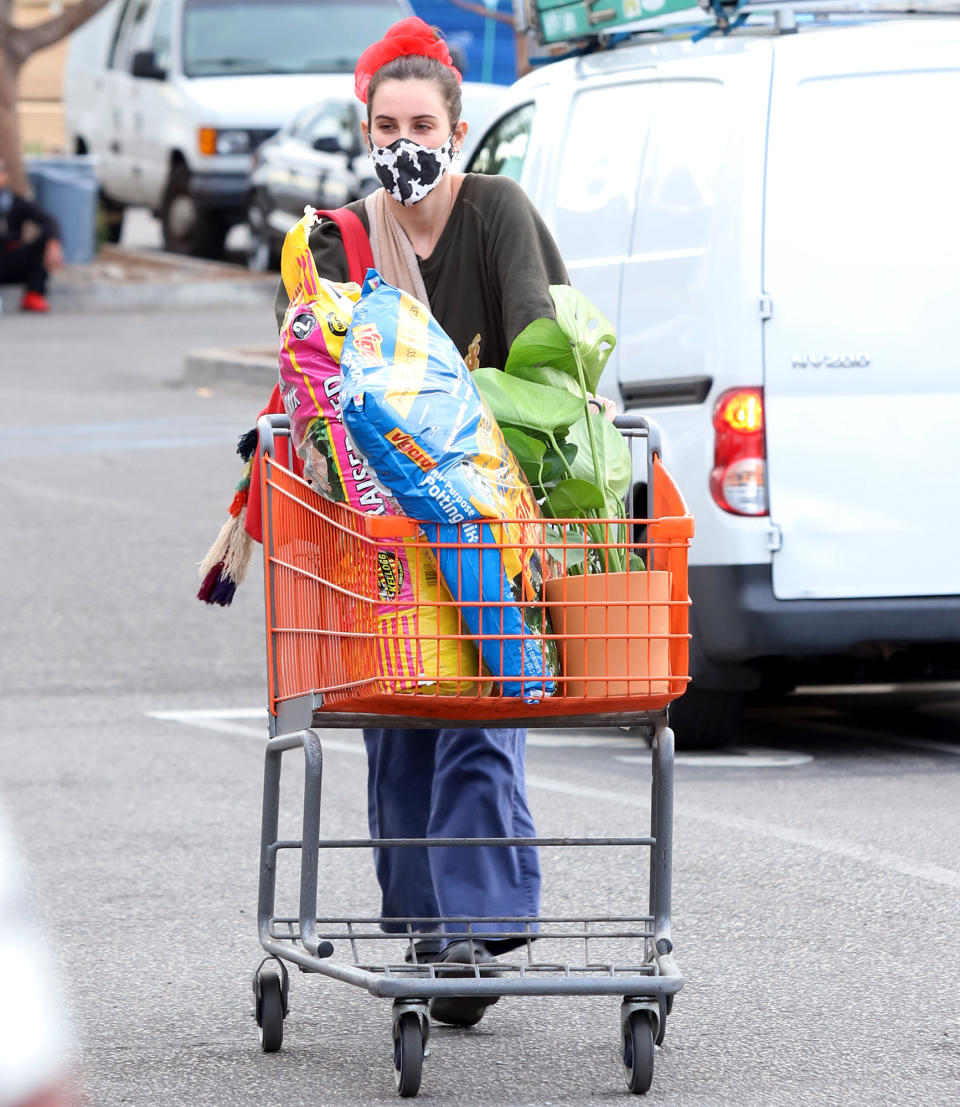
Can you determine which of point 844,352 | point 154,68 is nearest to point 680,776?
point 844,352

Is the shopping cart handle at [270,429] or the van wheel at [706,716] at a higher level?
the shopping cart handle at [270,429]

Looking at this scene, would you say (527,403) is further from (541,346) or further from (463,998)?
(463,998)

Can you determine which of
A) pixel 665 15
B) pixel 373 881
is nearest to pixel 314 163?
pixel 665 15

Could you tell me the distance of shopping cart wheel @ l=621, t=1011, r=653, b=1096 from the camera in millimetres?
3949

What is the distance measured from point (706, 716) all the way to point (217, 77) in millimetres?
16029

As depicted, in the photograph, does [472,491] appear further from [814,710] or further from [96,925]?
[814,710]

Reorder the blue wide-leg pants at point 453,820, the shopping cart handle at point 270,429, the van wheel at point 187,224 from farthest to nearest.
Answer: the van wheel at point 187,224 → the blue wide-leg pants at point 453,820 → the shopping cart handle at point 270,429

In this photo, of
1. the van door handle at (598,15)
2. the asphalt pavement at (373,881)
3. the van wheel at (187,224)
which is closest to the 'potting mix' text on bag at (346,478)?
the asphalt pavement at (373,881)

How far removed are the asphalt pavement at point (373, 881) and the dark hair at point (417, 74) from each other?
1.76 m

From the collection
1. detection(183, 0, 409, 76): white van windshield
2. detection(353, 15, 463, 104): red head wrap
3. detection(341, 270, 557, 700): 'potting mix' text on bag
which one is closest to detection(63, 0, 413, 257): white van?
detection(183, 0, 409, 76): white van windshield

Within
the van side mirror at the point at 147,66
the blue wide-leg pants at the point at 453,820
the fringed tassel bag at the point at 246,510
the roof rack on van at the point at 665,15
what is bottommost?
the blue wide-leg pants at the point at 453,820

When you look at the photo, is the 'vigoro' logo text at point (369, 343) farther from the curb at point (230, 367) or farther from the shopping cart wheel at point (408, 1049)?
the curb at point (230, 367)

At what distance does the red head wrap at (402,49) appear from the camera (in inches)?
165

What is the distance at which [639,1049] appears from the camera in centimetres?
395
